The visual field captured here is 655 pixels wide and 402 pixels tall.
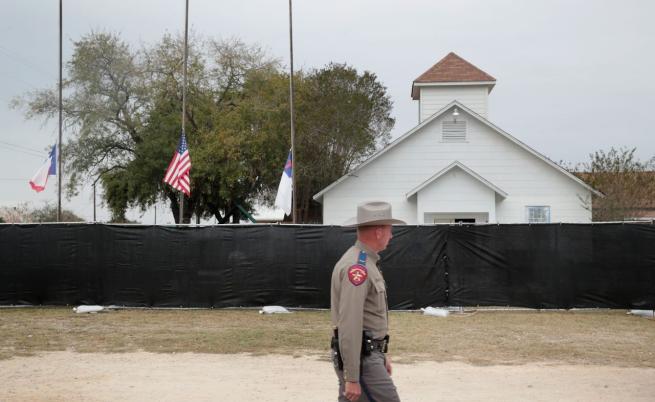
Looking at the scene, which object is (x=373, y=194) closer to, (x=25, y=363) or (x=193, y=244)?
(x=193, y=244)

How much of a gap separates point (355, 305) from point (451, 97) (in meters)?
25.6

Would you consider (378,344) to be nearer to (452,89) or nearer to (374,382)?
(374,382)

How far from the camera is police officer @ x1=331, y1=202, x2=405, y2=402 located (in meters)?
3.96

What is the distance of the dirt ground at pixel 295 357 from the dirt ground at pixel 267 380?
21 mm

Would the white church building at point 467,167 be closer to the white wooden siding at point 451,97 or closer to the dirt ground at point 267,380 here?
the white wooden siding at point 451,97

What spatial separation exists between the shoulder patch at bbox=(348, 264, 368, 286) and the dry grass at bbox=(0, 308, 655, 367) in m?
5.52

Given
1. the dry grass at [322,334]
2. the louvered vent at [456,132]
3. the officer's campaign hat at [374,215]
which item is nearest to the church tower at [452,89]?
the louvered vent at [456,132]

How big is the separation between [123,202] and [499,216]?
22132mm

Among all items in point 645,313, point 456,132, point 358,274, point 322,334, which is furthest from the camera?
point 456,132

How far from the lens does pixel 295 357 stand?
9.48 meters

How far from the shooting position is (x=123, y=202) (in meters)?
37.3

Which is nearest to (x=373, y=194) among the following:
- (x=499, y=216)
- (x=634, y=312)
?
(x=499, y=216)

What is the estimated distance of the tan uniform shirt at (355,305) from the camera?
3.96 metres

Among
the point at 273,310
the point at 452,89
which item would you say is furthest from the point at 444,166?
the point at 273,310
